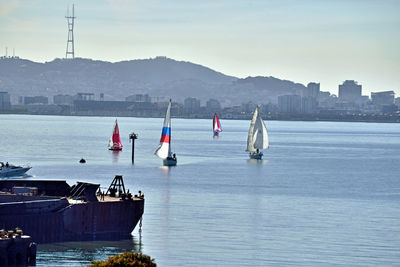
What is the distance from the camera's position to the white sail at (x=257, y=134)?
145 metres

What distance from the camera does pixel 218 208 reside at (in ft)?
248

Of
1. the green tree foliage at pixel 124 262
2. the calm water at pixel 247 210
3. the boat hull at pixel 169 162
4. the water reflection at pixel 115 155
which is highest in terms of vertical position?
the green tree foliage at pixel 124 262

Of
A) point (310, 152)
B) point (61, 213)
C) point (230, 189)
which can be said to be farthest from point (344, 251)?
point (310, 152)

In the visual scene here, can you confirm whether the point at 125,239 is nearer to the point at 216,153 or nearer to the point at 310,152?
the point at 216,153

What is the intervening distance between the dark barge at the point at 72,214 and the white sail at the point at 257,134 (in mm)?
87083

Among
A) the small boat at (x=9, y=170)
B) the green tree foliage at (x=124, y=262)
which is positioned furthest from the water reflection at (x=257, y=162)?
the green tree foliage at (x=124, y=262)

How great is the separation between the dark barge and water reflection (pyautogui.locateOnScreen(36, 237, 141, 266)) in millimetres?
447

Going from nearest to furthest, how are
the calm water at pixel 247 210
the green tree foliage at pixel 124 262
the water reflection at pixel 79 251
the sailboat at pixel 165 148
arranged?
the green tree foliage at pixel 124 262 → the water reflection at pixel 79 251 → the calm water at pixel 247 210 → the sailboat at pixel 165 148

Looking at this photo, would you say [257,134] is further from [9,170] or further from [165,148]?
[9,170]

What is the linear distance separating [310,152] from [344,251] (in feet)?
423

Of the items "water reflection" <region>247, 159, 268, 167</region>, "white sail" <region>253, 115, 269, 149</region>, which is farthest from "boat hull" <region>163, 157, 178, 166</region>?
"white sail" <region>253, 115, 269, 149</region>

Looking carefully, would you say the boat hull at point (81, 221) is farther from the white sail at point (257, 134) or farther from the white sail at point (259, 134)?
the white sail at point (259, 134)

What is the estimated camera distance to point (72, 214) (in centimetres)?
5366

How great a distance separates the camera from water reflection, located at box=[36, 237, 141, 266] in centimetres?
4997
